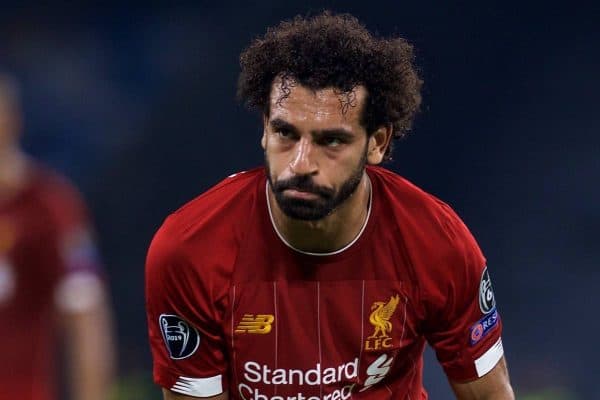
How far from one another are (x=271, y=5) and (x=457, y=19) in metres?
0.52

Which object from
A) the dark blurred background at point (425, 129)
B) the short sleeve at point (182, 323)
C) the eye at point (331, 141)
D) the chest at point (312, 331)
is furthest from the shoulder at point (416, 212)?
the dark blurred background at point (425, 129)

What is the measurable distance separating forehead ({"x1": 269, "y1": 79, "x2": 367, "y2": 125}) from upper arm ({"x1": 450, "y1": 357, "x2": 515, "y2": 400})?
591 mm

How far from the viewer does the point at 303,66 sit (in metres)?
2.01

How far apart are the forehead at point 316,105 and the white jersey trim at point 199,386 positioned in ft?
1.73

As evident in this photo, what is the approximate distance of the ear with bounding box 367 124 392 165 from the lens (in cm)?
210

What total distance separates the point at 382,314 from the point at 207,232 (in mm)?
366

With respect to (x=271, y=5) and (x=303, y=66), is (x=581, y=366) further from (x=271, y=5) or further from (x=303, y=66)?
(x=303, y=66)

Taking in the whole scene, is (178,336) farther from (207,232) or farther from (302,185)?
(302,185)

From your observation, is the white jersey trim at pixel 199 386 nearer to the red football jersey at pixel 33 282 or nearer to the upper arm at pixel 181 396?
the upper arm at pixel 181 396

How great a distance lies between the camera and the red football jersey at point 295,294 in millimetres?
2072

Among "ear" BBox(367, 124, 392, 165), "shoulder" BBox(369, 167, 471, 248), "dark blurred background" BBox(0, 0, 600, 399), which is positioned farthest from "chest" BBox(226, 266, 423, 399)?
"dark blurred background" BBox(0, 0, 600, 399)

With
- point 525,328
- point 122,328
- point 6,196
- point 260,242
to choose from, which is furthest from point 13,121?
point 525,328

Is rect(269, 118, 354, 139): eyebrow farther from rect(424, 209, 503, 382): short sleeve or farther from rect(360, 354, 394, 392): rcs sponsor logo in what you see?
rect(360, 354, 394, 392): rcs sponsor logo

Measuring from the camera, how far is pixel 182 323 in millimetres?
2090
